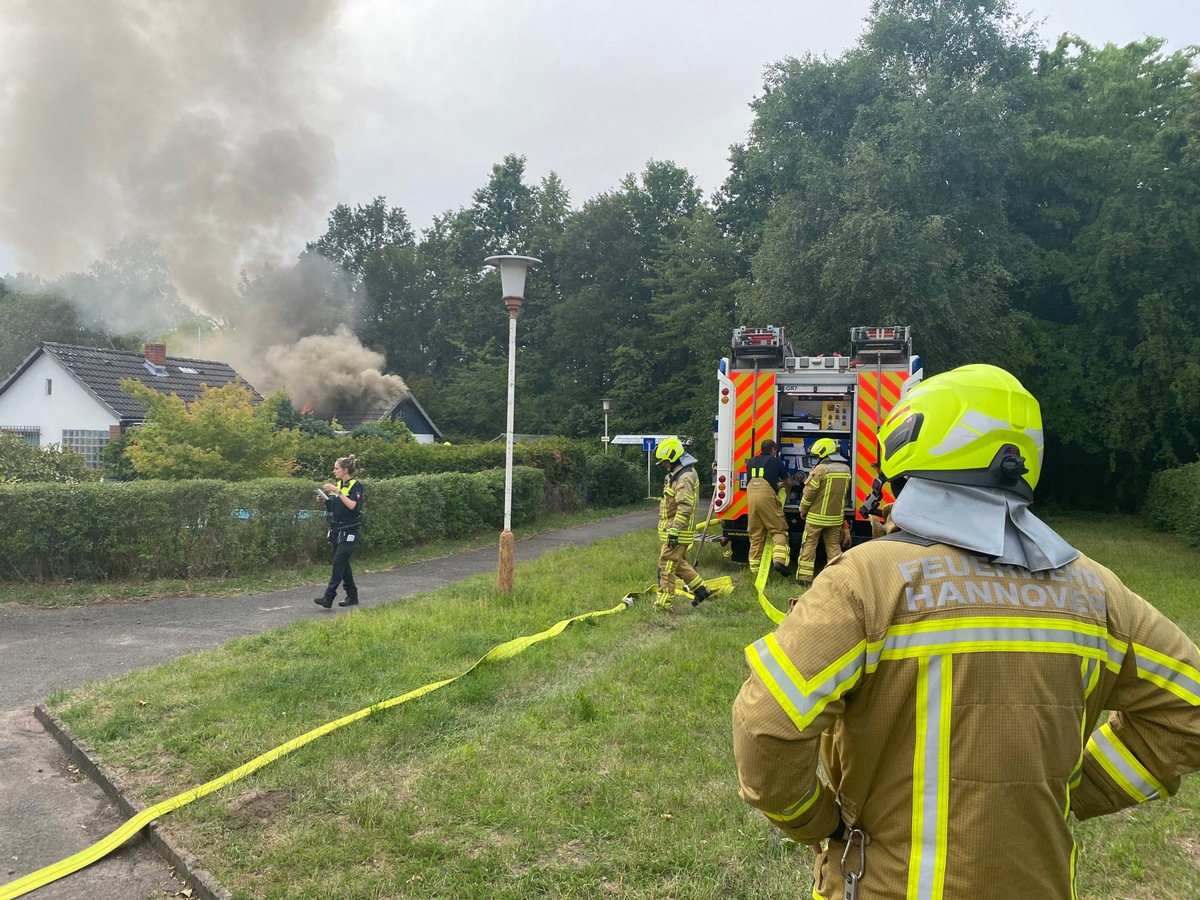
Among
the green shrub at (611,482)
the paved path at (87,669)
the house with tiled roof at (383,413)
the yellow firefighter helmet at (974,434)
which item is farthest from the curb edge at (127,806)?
the house with tiled roof at (383,413)

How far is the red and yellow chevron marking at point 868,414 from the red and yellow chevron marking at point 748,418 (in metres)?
1.08

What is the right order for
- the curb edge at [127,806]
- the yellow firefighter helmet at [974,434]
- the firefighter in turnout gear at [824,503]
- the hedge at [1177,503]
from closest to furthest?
the yellow firefighter helmet at [974,434]
the curb edge at [127,806]
the firefighter in turnout gear at [824,503]
the hedge at [1177,503]

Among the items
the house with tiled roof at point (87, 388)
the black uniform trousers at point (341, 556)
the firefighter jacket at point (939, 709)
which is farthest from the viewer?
the house with tiled roof at point (87, 388)

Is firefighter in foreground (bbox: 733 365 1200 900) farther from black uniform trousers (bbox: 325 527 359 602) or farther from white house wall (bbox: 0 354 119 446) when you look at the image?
white house wall (bbox: 0 354 119 446)

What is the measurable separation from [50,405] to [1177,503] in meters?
30.6

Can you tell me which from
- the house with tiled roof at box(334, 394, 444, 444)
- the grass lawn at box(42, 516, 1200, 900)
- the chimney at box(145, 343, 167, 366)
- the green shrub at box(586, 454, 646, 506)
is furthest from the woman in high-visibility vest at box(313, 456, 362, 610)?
the house with tiled roof at box(334, 394, 444, 444)

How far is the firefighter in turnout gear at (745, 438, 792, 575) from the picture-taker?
10211mm

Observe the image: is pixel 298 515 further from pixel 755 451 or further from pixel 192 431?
pixel 755 451

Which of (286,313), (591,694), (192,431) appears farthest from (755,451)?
(286,313)

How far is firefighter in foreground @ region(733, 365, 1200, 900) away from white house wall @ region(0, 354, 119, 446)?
27193mm

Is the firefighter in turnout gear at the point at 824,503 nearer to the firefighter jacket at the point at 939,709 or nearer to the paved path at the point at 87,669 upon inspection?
the paved path at the point at 87,669

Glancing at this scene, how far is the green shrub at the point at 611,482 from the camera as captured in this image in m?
23.3

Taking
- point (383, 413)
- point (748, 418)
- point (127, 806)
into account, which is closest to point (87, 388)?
point (383, 413)

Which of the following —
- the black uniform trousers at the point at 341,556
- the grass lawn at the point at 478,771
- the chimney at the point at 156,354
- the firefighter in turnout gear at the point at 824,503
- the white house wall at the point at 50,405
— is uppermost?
the chimney at the point at 156,354
